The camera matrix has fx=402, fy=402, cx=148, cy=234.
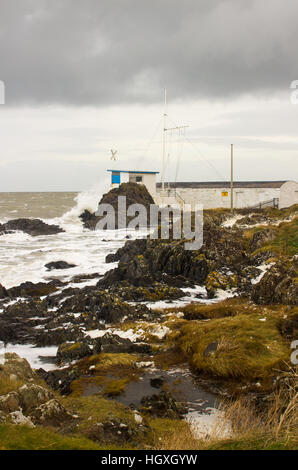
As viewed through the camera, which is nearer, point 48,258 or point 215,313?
point 215,313

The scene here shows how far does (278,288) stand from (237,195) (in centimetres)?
3429

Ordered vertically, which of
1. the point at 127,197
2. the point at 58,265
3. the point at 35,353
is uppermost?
the point at 127,197

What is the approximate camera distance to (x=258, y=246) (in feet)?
71.9

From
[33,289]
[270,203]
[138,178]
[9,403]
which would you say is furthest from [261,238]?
[138,178]

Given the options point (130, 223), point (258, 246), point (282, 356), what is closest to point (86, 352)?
point (282, 356)

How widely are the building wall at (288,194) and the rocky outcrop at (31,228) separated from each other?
24332 mm

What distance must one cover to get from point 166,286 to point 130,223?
102 ft

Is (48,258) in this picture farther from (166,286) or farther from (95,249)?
(166,286)

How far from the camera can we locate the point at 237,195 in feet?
154

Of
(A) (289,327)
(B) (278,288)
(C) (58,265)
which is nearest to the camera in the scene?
(A) (289,327)

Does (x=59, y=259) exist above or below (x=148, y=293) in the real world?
above

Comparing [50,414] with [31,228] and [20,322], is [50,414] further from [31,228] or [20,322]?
[31,228]

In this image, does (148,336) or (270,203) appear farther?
(270,203)

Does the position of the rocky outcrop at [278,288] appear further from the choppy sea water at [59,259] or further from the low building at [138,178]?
the low building at [138,178]
